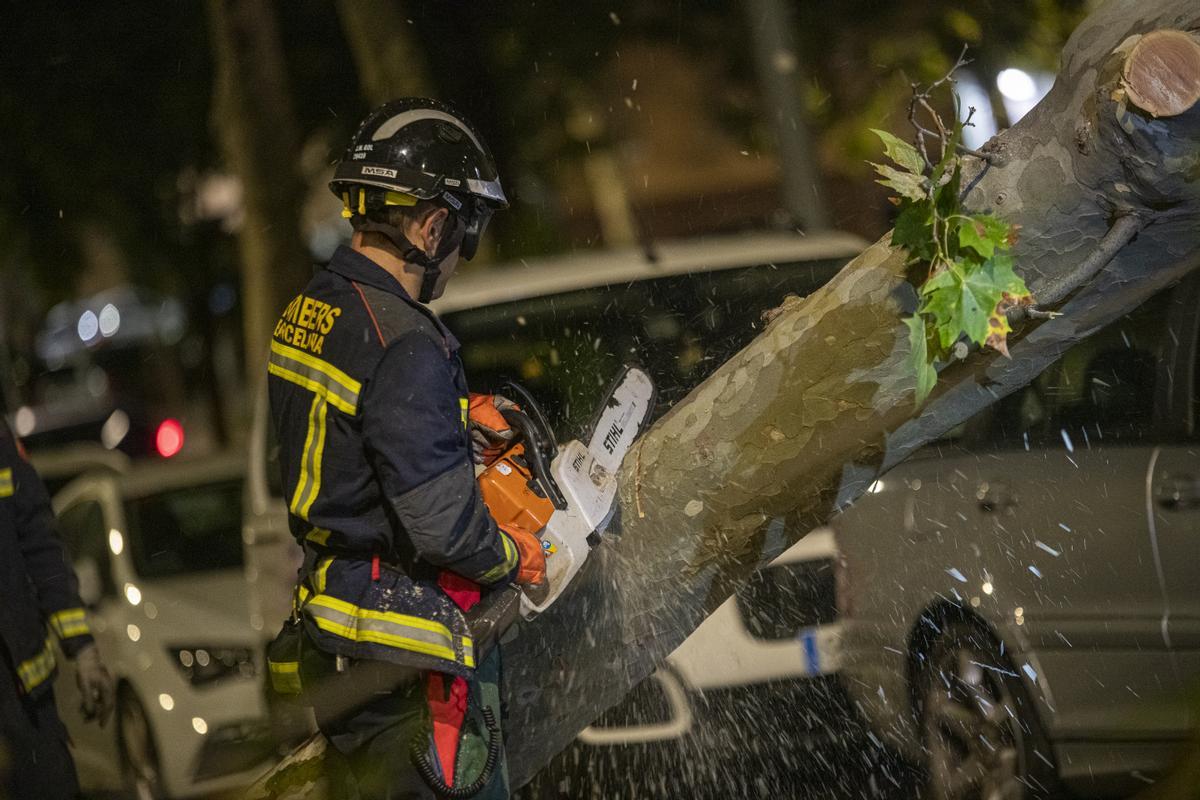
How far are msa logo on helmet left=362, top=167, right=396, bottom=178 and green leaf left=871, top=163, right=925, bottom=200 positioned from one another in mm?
1050

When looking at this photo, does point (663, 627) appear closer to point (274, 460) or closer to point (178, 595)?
point (274, 460)

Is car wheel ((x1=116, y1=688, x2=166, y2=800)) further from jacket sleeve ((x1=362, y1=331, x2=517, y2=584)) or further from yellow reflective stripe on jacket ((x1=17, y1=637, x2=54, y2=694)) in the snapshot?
jacket sleeve ((x1=362, y1=331, x2=517, y2=584))

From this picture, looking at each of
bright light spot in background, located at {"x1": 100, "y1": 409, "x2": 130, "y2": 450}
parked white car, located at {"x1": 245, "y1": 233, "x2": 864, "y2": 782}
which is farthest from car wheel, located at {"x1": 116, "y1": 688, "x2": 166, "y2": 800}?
bright light spot in background, located at {"x1": 100, "y1": 409, "x2": 130, "y2": 450}

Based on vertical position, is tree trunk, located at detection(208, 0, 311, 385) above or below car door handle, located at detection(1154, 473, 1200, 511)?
above

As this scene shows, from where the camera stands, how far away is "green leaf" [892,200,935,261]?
3.07 m

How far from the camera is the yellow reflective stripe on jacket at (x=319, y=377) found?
3.13 m

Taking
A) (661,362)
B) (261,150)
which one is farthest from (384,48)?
(661,362)

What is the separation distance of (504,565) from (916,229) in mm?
1128

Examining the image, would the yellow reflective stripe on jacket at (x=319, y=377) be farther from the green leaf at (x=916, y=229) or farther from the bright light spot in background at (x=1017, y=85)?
the bright light spot in background at (x=1017, y=85)

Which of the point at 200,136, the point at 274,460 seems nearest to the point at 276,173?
the point at 200,136

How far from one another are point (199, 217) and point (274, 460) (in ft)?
40.5

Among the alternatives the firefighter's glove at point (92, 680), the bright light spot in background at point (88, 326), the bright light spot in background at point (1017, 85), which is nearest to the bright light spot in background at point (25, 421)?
the bright light spot in background at point (88, 326)

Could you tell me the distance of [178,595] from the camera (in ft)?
23.1

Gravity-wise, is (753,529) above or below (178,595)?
above
